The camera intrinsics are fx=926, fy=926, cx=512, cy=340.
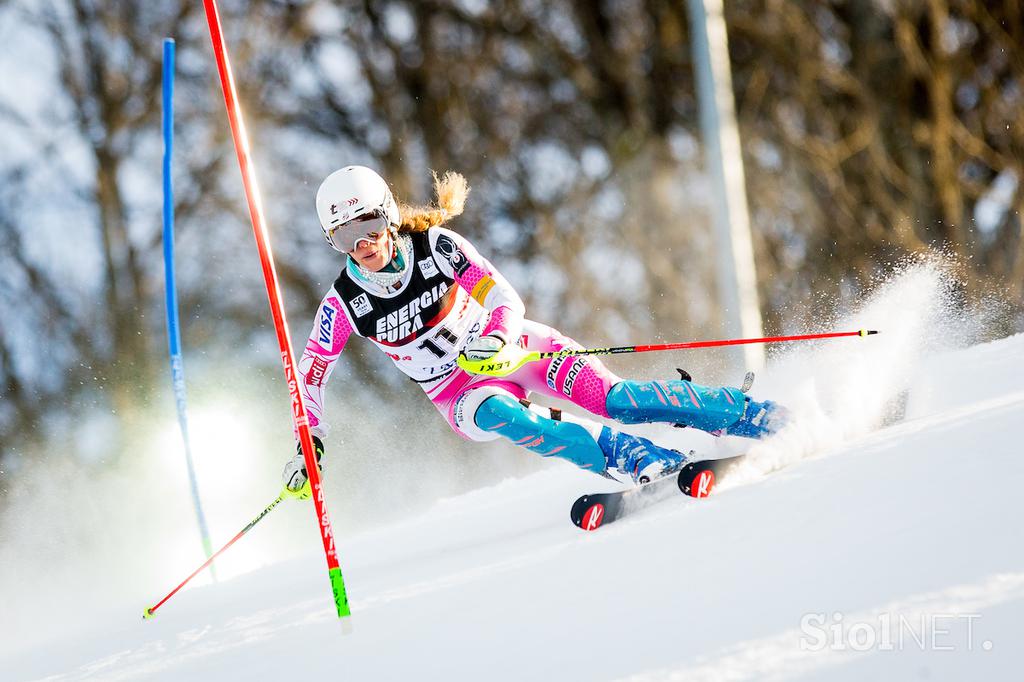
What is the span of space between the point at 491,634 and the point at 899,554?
0.72 metres

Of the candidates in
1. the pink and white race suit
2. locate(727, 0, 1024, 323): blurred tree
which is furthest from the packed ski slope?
locate(727, 0, 1024, 323): blurred tree

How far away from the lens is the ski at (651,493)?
7.78ft

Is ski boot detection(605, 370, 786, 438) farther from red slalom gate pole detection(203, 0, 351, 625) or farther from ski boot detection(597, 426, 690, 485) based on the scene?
red slalom gate pole detection(203, 0, 351, 625)

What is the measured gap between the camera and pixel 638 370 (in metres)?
6.14

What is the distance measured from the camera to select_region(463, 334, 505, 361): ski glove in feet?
8.25

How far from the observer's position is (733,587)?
1582 mm

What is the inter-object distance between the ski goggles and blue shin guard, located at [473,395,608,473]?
23.0 inches

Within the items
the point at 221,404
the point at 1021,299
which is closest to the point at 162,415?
the point at 221,404

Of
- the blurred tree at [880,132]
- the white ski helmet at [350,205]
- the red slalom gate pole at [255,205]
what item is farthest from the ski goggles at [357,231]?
the blurred tree at [880,132]

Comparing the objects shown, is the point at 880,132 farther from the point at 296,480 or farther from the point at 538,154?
the point at 296,480

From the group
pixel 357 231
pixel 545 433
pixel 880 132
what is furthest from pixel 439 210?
pixel 880 132

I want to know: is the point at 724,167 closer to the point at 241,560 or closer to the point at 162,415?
the point at 241,560

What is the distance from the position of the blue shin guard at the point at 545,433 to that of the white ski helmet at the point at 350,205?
612mm

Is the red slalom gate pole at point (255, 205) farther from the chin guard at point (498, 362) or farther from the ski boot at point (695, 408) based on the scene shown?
the ski boot at point (695, 408)
